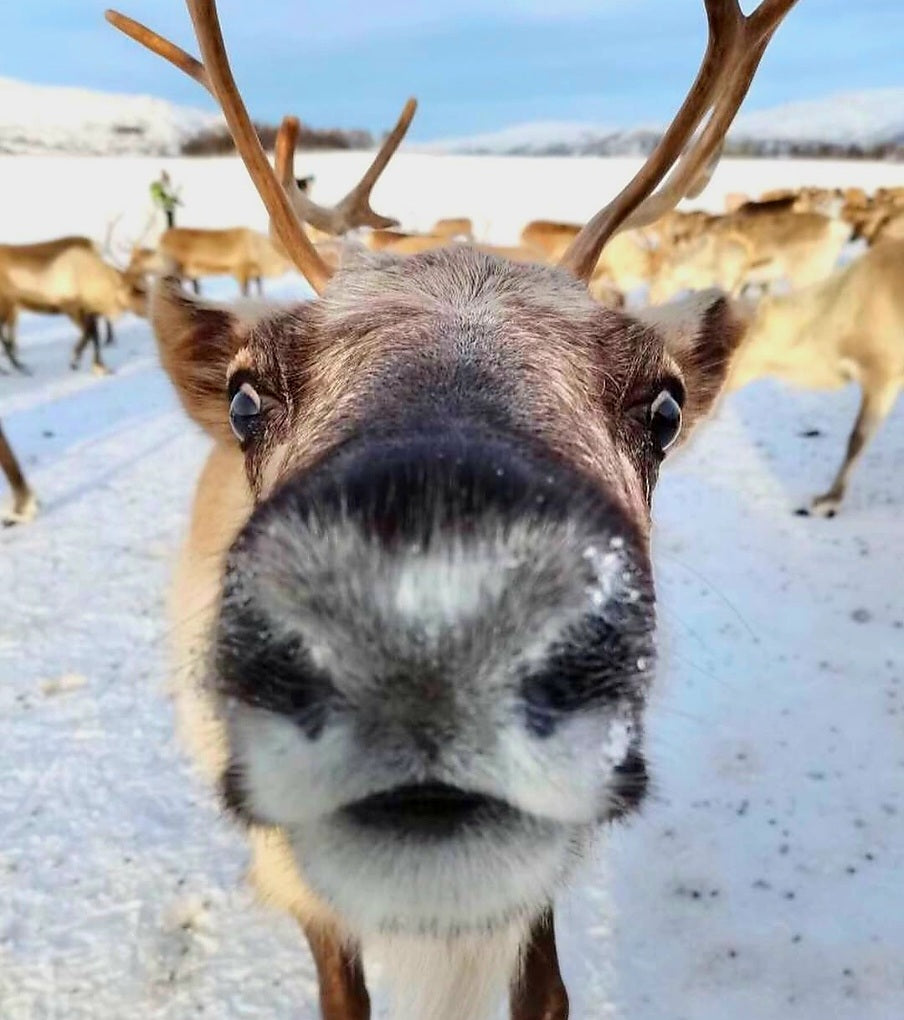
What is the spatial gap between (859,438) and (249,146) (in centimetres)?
529

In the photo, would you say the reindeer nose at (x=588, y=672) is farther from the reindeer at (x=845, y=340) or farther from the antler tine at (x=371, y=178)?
the reindeer at (x=845, y=340)

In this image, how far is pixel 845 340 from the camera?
6.62 metres

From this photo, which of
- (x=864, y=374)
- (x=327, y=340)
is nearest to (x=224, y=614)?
(x=327, y=340)

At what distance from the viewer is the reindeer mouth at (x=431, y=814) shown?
110cm

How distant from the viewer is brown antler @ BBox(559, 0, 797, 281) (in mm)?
2145

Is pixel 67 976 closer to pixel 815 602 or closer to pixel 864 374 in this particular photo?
pixel 815 602

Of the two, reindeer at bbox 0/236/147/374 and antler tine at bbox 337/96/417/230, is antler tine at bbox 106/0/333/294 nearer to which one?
antler tine at bbox 337/96/417/230

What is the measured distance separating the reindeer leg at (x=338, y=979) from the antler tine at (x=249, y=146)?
1.72m

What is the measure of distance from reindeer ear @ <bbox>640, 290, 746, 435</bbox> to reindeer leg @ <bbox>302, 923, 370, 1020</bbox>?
1.66 meters

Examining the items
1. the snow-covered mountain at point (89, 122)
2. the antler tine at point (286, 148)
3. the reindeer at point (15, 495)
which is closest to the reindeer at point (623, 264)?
the reindeer at point (15, 495)

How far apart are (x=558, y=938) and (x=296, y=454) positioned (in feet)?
7.17

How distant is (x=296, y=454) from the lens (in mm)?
1478

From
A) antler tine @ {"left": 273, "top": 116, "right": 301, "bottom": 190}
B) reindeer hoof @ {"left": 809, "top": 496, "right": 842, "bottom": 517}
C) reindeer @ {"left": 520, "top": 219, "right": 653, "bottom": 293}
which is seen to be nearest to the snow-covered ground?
reindeer @ {"left": 520, "top": 219, "right": 653, "bottom": 293}

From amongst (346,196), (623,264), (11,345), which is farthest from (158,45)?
(623,264)
